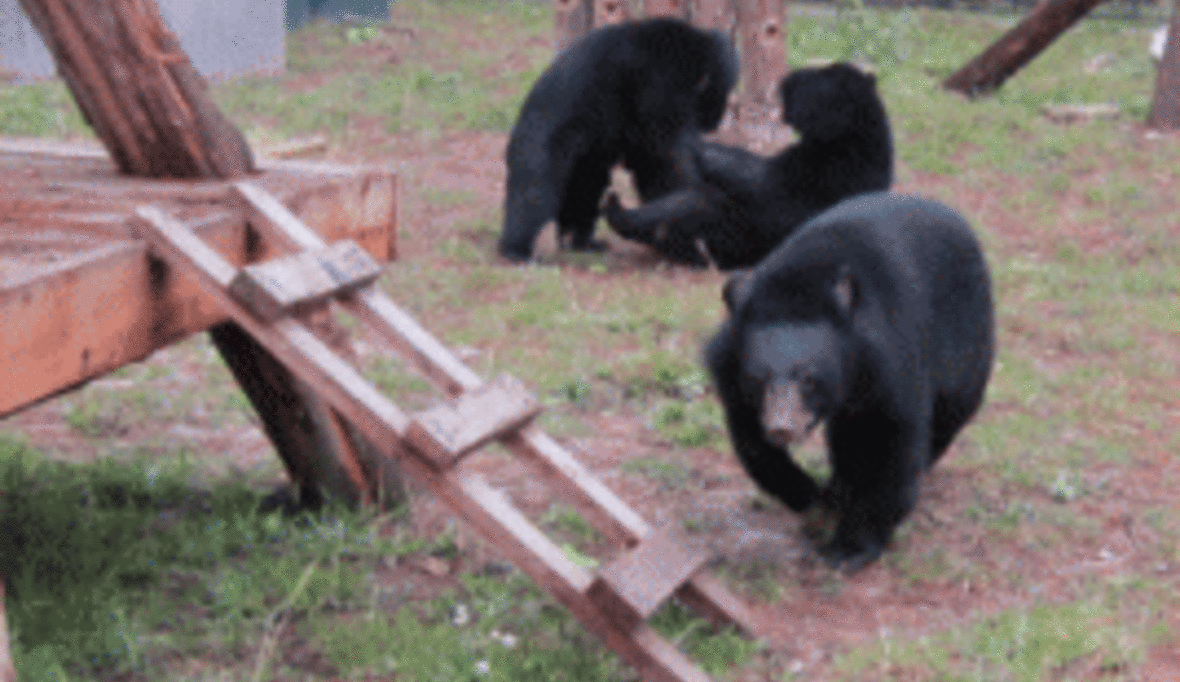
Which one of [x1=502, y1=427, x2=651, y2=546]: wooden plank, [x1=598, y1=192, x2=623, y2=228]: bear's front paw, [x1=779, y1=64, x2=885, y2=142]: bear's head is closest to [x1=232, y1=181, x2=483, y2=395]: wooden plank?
[x1=502, y1=427, x2=651, y2=546]: wooden plank

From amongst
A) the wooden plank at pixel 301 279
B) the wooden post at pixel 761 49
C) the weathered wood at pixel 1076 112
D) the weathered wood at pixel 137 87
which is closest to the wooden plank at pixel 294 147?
the wooden post at pixel 761 49

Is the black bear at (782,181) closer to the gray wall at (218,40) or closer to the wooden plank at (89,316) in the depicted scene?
the wooden plank at (89,316)

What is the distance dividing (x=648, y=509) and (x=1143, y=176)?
5.83 metres

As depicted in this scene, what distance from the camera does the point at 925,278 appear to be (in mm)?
4344

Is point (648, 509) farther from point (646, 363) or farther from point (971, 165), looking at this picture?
point (971, 165)

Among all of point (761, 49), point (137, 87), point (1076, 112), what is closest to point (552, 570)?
point (137, 87)

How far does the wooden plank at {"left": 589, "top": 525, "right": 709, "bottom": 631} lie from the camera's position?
3178mm

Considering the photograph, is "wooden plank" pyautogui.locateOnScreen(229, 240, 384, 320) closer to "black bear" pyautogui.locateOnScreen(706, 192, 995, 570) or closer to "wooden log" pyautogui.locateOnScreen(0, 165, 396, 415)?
"wooden log" pyautogui.locateOnScreen(0, 165, 396, 415)

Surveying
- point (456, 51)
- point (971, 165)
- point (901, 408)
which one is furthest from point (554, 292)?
point (456, 51)

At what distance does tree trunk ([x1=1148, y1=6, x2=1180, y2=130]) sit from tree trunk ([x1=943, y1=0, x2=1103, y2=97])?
0.56 m

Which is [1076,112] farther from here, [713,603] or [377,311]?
[377,311]

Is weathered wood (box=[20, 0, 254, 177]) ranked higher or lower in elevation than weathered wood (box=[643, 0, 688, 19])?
higher

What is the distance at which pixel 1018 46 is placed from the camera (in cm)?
1088

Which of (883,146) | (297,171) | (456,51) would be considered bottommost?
(456,51)
